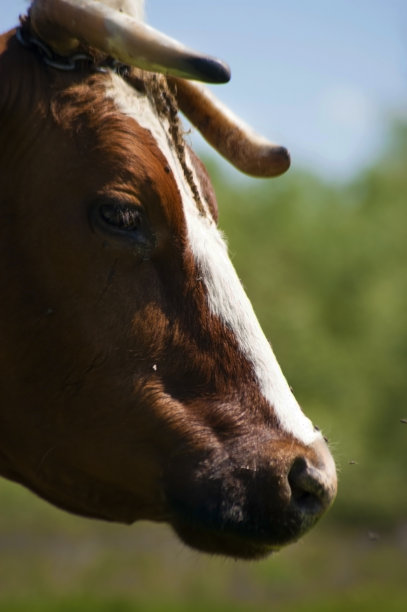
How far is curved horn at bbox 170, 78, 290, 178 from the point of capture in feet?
15.3

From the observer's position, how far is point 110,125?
12.6 ft

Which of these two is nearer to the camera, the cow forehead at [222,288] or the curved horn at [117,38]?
the curved horn at [117,38]

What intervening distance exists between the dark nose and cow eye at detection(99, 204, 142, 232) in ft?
3.49

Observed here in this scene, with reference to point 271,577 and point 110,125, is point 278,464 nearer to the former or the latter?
point 110,125

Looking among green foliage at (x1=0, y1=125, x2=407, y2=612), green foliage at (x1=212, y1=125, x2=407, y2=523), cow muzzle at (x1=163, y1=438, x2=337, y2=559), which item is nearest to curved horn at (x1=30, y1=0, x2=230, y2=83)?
cow muzzle at (x1=163, y1=438, x2=337, y2=559)

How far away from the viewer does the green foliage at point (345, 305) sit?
117 feet

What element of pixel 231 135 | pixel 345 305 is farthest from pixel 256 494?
pixel 345 305

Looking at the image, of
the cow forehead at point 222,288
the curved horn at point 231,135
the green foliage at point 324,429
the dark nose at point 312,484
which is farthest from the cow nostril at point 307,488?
the green foliage at point 324,429

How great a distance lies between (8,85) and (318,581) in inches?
1124

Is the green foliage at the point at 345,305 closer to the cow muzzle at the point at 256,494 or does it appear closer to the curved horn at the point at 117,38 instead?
the cow muzzle at the point at 256,494

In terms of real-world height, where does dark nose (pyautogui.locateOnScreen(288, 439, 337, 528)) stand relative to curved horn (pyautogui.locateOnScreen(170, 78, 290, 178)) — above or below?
below

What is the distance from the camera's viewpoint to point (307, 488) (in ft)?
11.9

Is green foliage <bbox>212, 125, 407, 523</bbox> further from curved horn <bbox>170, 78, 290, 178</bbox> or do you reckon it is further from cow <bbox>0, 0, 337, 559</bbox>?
cow <bbox>0, 0, 337, 559</bbox>

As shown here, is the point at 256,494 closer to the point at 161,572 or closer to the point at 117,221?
the point at 117,221
